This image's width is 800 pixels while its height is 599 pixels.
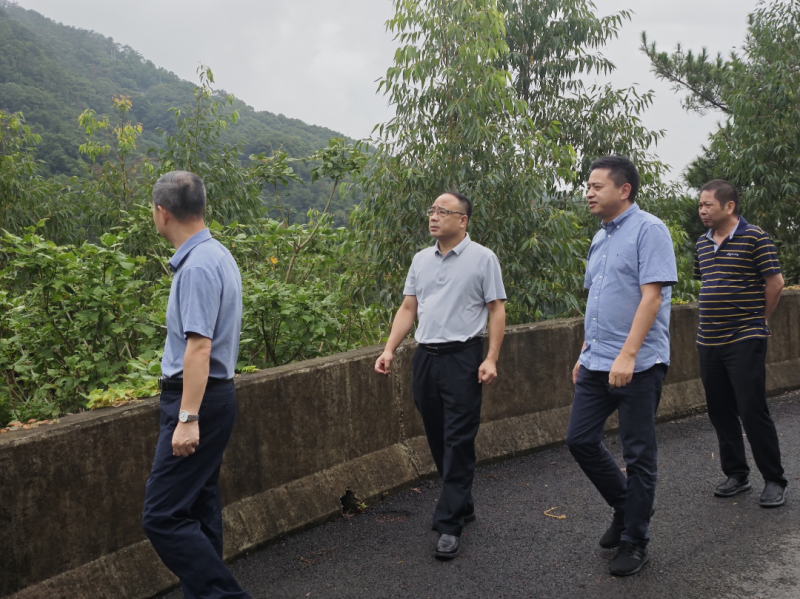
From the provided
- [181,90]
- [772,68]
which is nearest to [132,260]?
[772,68]

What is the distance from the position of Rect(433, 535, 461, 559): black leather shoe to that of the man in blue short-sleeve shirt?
4.31ft

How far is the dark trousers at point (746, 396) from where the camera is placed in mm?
4789

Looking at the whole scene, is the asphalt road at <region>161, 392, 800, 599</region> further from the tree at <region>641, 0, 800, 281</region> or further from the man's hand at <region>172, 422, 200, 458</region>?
the tree at <region>641, 0, 800, 281</region>

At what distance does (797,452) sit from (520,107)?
3780 millimetres

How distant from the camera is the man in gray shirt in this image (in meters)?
4.30

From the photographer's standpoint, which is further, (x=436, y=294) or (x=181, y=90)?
(x=181, y=90)

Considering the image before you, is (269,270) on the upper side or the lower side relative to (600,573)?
upper

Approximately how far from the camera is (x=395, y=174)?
7.06m

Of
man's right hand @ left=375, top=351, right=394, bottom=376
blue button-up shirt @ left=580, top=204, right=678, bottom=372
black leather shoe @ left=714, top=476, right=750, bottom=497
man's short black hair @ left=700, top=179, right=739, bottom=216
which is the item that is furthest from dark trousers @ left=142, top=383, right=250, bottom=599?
man's short black hair @ left=700, top=179, right=739, bottom=216

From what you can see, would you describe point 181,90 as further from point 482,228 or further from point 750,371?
point 750,371

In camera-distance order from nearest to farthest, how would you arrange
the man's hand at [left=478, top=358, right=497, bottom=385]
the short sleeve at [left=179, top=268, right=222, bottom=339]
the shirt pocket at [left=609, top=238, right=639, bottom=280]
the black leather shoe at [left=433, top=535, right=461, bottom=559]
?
1. the short sleeve at [left=179, top=268, right=222, bottom=339]
2. the shirt pocket at [left=609, top=238, right=639, bottom=280]
3. the black leather shoe at [left=433, top=535, right=461, bottom=559]
4. the man's hand at [left=478, top=358, right=497, bottom=385]

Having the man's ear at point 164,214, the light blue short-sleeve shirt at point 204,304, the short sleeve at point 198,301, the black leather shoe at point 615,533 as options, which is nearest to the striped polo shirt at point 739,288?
the black leather shoe at point 615,533

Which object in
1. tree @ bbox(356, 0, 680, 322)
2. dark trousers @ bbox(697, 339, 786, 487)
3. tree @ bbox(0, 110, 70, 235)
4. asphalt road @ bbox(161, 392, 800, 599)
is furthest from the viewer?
tree @ bbox(0, 110, 70, 235)

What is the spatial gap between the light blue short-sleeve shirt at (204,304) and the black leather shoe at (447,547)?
163 cm
